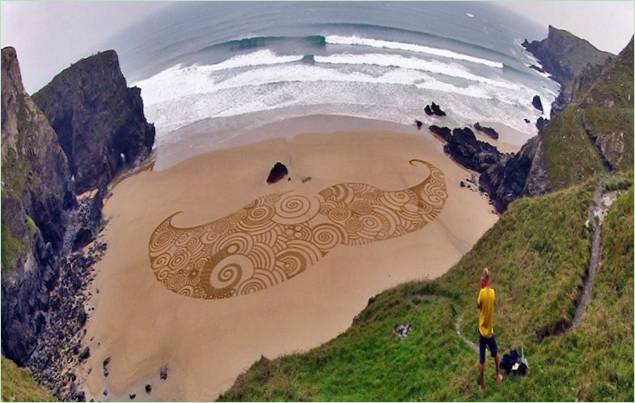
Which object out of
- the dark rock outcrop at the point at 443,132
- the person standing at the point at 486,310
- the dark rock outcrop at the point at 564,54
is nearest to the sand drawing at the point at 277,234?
the dark rock outcrop at the point at 443,132

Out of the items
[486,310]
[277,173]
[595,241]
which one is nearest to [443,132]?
[277,173]

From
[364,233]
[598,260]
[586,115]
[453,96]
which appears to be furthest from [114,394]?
[453,96]

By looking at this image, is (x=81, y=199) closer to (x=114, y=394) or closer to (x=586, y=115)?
(x=114, y=394)

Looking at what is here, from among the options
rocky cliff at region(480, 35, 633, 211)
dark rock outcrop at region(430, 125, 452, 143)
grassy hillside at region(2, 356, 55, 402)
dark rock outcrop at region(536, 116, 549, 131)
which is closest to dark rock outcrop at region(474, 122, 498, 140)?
dark rock outcrop at region(430, 125, 452, 143)

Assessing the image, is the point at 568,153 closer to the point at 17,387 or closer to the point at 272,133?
the point at 272,133

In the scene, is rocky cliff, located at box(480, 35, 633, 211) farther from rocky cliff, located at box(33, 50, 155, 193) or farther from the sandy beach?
rocky cliff, located at box(33, 50, 155, 193)

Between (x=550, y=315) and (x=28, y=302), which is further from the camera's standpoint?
(x=28, y=302)
